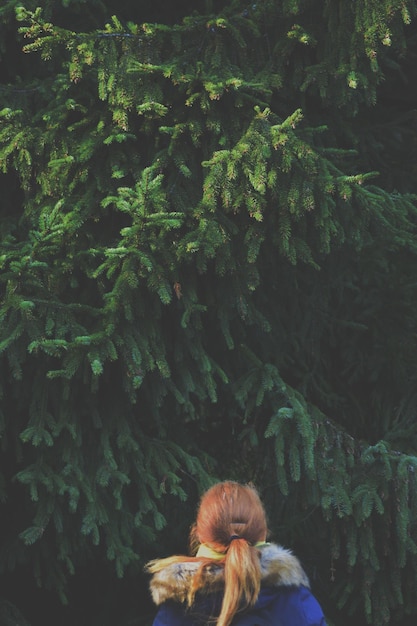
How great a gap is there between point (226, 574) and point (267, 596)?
0.16 meters

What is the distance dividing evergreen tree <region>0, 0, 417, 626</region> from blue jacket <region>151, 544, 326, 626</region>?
1200 mm

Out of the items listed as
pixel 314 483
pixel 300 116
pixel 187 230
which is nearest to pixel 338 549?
pixel 314 483

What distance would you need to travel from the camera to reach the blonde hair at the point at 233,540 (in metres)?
2.45

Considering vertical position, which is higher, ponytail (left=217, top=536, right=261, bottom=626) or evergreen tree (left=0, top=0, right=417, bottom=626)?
evergreen tree (left=0, top=0, right=417, bottom=626)

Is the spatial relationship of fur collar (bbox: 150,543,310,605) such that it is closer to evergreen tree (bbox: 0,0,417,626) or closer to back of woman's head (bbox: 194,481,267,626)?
back of woman's head (bbox: 194,481,267,626)

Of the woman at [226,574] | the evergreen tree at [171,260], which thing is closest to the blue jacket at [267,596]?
the woman at [226,574]

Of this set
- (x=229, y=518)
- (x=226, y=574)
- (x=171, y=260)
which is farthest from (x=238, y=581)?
(x=171, y=260)

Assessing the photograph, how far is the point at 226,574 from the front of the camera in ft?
8.11

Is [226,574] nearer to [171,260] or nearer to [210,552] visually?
[210,552]

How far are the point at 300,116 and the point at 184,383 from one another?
1.32 meters

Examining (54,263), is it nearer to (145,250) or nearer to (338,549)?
(145,250)

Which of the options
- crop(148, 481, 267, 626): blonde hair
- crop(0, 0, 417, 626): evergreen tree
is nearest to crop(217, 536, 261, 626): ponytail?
crop(148, 481, 267, 626): blonde hair

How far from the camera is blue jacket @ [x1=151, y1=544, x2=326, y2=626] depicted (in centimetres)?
252

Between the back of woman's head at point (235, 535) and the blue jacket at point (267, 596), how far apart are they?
0.05 m
